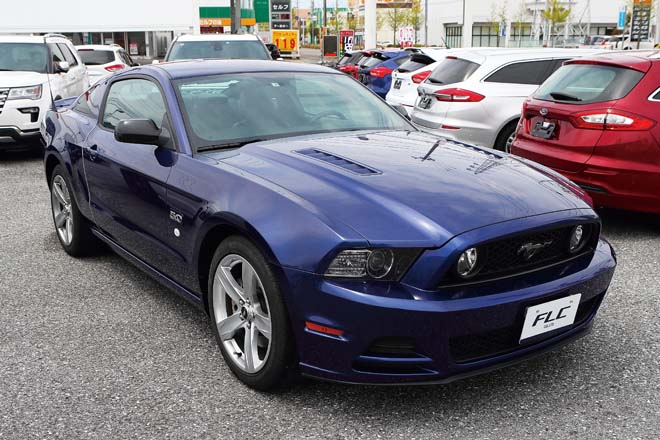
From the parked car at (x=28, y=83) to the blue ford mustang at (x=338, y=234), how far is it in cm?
694

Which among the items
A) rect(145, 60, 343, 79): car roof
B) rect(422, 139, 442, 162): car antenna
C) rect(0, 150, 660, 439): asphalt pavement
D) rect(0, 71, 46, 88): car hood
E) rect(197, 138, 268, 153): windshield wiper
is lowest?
rect(0, 150, 660, 439): asphalt pavement

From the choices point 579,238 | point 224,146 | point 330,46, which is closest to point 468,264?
point 579,238

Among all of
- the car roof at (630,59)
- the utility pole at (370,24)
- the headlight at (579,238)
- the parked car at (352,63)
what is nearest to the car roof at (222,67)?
the headlight at (579,238)

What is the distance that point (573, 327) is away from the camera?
131 inches

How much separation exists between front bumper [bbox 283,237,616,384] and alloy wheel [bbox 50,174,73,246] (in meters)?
3.15

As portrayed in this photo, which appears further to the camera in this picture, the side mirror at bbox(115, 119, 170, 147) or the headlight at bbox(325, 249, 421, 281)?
the side mirror at bbox(115, 119, 170, 147)

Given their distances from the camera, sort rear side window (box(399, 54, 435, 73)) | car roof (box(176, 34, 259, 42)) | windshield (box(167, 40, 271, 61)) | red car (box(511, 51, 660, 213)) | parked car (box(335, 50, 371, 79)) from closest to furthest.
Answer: red car (box(511, 51, 660, 213)), rear side window (box(399, 54, 435, 73)), windshield (box(167, 40, 271, 61)), car roof (box(176, 34, 259, 42)), parked car (box(335, 50, 371, 79))

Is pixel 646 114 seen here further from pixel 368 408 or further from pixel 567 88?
pixel 368 408

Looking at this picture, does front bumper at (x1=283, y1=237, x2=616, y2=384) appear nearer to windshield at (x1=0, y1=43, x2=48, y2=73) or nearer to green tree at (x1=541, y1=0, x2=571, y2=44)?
windshield at (x1=0, y1=43, x2=48, y2=73)

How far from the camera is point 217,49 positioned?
13680mm

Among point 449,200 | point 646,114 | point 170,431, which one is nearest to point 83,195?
point 170,431

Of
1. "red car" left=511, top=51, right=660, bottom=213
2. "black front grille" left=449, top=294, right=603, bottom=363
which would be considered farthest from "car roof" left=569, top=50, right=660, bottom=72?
"black front grille" left=449, top=294, right=603, bottom=363

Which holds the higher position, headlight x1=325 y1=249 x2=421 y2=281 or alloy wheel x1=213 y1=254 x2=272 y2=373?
headlight x1=325 y1=249 x2=421 y2=281

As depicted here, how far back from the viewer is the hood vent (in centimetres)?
351
